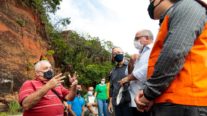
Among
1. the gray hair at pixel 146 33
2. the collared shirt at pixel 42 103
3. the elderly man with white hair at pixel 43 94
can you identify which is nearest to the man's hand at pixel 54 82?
the elderly man with white hair at pixel 43 94

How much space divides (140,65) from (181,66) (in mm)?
2690

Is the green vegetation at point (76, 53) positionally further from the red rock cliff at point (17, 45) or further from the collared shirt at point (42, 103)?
the collared shirt at point (42, 103)

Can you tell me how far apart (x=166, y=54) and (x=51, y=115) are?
10.5 ft

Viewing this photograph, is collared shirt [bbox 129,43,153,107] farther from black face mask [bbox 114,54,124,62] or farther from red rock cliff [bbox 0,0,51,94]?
red rock cliff [bbox 0,0,51,94]

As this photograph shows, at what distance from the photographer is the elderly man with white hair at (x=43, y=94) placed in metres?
5.34

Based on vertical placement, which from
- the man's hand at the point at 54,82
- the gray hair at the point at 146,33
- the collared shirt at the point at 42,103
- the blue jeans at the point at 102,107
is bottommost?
the blue jeans at the point at 102,107

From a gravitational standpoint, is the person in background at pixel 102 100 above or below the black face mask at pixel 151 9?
below

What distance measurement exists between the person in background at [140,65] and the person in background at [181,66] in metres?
2.46

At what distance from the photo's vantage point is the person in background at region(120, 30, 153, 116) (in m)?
5.48

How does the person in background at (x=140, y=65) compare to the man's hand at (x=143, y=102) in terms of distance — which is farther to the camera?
the person in background at (x=140, y=65)

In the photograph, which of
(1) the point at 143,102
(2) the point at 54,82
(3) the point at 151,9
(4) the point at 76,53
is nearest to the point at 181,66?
(1) the point at 143,102

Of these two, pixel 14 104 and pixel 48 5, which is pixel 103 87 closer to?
pixel 14 104

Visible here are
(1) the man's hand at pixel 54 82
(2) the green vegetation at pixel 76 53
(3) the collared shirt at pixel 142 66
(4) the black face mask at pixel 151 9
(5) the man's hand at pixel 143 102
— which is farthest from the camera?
(2) the green vegetation at pixel 76 53

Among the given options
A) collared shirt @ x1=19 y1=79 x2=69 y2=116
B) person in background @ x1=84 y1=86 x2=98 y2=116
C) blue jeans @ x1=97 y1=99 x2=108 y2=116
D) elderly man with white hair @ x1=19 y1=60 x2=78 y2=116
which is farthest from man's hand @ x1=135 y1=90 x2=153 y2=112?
person in background @ x1=84 y1=86 x2=98 y2=116
